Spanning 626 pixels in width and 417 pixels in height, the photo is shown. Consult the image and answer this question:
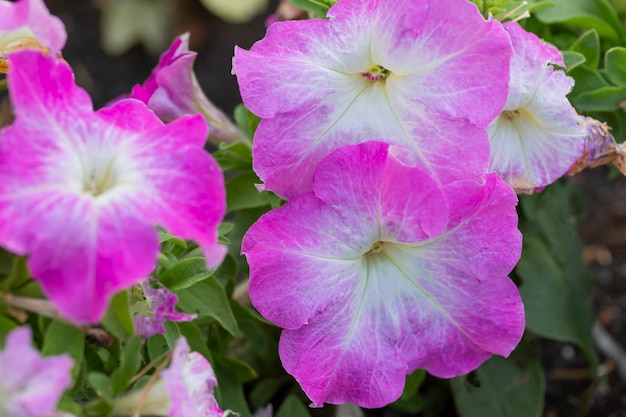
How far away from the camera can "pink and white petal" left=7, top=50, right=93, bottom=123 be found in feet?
1.85

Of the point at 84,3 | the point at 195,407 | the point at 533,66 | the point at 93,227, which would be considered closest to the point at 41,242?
the point at 93,227

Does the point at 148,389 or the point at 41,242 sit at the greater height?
the point at 41,242

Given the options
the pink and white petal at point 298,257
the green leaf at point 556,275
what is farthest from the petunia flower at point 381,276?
the green leaf at point 556,275

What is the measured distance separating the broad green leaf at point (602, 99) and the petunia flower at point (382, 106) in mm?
195

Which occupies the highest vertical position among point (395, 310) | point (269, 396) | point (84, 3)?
point (395, 310)

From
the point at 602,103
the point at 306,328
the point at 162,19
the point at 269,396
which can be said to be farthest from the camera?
the point at 162,19

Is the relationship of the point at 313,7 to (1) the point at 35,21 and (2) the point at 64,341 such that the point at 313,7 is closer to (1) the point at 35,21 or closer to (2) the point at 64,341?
(1) the point at 35,21

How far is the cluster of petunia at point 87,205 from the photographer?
0.51 metres

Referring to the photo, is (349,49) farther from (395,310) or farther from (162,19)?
(162,19)

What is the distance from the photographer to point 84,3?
8.37ft

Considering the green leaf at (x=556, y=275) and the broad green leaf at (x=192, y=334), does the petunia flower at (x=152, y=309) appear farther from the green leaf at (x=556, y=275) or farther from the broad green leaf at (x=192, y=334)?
the green leaf at (x=556, y=275)

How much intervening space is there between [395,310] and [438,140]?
157 millimetres

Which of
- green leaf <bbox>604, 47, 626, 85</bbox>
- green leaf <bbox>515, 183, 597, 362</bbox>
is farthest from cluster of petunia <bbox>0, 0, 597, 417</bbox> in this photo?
green leaf <bbox>515, 183, 597, 362</bbox>

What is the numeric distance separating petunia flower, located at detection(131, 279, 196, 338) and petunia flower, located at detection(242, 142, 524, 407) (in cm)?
7
